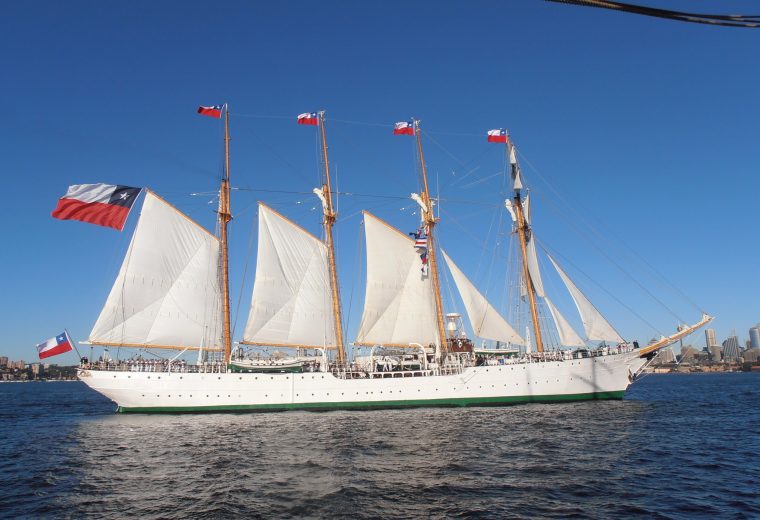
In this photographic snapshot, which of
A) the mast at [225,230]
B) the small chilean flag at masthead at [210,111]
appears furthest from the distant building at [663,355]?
the small chilean flag at masthead at [210,111]

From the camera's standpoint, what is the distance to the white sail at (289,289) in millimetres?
47750

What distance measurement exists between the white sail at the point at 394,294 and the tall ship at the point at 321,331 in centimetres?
12

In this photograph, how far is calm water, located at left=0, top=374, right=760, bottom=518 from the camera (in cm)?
1491

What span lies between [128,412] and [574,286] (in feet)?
146

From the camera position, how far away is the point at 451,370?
4653 cm

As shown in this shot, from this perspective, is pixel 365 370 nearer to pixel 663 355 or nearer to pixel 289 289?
pixel 289 289

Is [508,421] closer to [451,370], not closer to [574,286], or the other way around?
[451,370]

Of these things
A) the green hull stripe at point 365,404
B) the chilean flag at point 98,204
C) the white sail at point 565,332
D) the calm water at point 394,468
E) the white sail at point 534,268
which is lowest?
the green hull stripe at point 365,404

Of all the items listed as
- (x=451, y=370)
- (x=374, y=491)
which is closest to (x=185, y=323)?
(x=451, y=370)

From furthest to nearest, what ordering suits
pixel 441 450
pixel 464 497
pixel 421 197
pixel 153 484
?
pixel 421 197
pixel 441 450
pixel 153 484
pixel 464 497

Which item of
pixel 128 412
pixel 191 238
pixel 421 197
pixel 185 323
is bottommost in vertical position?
pixel 128 412

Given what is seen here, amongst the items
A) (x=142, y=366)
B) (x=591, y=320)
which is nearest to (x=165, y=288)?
(x=142, y=366)

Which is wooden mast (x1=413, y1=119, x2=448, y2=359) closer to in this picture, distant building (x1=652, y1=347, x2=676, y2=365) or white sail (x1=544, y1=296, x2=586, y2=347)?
white sail (x1=544, y1=296, x2=586, y2=347)

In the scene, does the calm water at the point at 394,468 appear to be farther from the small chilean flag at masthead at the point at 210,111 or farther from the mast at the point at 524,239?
the small chilean flag at masthead at the point at 210,111
